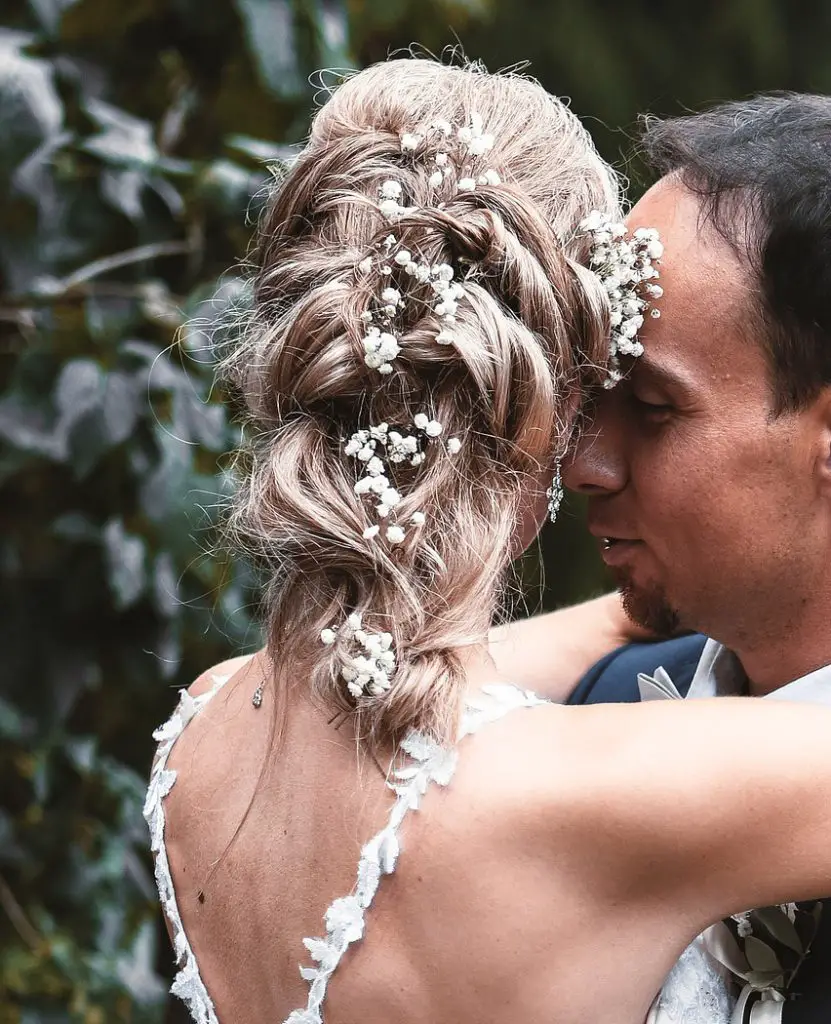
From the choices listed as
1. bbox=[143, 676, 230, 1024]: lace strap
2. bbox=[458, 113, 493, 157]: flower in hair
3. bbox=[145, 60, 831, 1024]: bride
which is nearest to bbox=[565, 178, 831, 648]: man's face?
bbox=[145, 60, 831, 1024]: bride

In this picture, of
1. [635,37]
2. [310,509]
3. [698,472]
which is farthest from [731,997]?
[635,37]

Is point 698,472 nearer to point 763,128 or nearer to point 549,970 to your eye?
point 763,128

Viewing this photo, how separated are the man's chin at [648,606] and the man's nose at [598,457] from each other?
191 mm

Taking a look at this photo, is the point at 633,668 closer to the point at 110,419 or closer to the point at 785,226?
the point at 785,226

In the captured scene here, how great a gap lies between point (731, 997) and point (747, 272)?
3.20ft

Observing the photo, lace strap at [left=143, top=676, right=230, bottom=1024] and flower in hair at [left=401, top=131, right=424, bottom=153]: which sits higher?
flower in hair at [left=401, top=131, right=424, bottom=153]

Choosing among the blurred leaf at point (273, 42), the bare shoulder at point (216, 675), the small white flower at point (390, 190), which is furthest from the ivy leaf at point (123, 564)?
the small white flower at point (390, 190)

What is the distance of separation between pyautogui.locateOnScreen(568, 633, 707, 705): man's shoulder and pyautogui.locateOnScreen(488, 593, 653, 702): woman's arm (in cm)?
4

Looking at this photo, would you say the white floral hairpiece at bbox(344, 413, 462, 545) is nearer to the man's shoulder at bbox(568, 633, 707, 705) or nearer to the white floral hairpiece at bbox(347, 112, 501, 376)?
the white floral hairpiece at bbox(347, 112, 501, 376)

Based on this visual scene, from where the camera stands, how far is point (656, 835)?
1.43m

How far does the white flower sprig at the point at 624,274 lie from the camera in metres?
1.72

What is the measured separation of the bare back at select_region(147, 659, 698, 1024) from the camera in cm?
147

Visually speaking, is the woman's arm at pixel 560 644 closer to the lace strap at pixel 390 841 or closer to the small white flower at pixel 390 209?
the lace strap at pixel 390 841

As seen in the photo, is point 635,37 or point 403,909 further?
point 635,37
